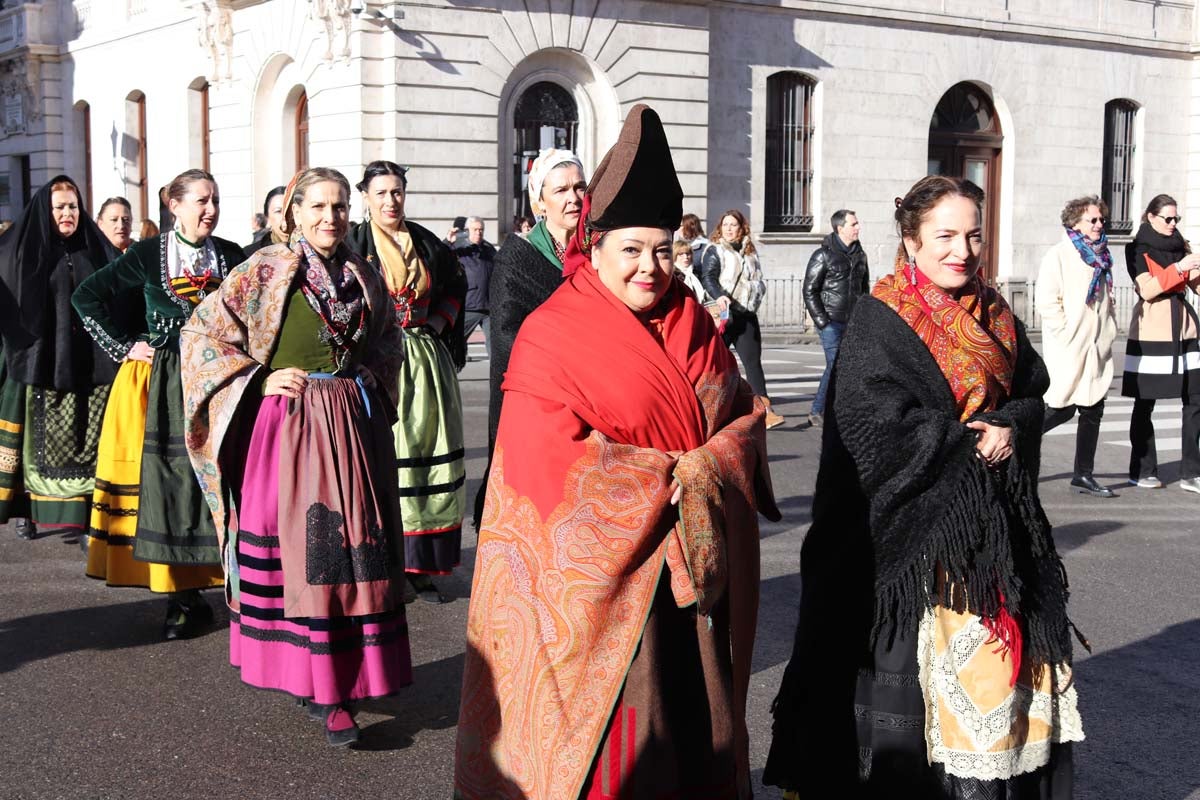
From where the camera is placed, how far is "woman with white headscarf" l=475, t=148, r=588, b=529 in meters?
4.90

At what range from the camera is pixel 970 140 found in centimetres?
2650

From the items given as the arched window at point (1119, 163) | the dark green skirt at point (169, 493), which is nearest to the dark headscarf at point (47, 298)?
the dark green skirt at point (169, 493)

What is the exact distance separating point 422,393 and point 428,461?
0.32 m

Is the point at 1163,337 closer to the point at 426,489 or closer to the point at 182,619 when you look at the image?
the point at 426,489

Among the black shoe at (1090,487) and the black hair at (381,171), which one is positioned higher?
the black hair at (381,171)

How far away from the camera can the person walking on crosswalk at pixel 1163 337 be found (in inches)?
383

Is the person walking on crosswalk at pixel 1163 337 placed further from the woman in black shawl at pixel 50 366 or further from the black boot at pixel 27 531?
the black boot at pixel 27 531

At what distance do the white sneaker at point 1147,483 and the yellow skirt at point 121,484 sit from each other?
6691 mm

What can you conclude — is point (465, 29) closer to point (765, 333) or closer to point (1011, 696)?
point (765, 333)

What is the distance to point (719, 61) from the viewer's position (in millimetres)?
23438

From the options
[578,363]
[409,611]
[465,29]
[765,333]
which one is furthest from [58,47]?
[578,363]

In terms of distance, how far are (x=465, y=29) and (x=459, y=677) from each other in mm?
16485

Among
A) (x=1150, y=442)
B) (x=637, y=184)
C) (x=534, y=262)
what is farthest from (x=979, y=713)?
(x=1150, y=442)

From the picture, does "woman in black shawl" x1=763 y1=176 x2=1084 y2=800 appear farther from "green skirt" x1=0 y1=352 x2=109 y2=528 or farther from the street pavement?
"green skirt" x1=0 y1=352 x2=109 y2=528
